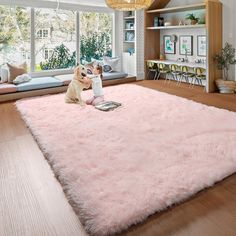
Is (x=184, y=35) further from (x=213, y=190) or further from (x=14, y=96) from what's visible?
(x=213, y=190)

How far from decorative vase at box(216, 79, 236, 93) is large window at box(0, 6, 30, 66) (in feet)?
14.2

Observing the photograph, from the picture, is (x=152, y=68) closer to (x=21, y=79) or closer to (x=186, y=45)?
(x=186, y=45)

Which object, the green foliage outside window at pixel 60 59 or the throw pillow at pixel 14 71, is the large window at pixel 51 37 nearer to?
the green foliage outside window at pixel 60 59

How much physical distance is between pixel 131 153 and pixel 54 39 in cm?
491

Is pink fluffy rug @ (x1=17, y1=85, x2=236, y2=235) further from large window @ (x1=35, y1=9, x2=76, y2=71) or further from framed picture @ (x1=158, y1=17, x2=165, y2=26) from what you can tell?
framed picture @ (x1=158, y1=17, x2=165, y2=26)

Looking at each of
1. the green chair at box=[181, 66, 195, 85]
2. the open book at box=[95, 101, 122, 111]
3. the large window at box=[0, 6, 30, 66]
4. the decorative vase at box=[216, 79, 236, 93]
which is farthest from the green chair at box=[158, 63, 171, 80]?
the large window at box=[0, 6, 30, 66]

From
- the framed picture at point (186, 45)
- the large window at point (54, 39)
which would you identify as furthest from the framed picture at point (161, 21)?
the large window at point (54, 39)

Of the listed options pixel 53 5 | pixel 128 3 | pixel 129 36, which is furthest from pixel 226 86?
pixel 53 5

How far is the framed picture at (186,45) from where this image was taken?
6500 mm

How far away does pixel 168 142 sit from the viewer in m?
2.99

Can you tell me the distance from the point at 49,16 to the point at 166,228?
6044 mm

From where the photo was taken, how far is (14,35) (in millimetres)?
6141

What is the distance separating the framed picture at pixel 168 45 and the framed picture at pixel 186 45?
0.28 m

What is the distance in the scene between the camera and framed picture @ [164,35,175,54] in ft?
23.1
